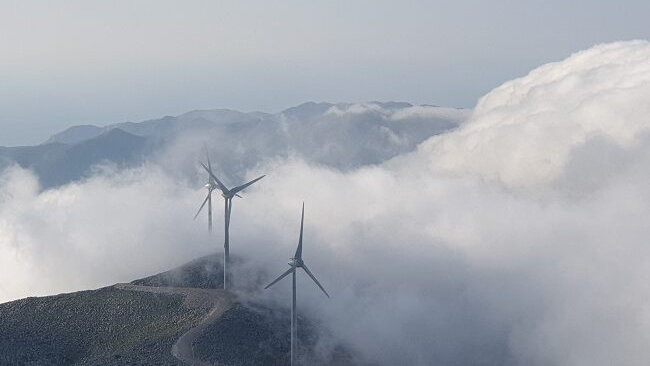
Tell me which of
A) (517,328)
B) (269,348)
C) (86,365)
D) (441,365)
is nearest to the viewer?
(86,365)

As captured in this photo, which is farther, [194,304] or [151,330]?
[194,304]

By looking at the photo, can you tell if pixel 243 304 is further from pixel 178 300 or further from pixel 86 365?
pixel 86 365

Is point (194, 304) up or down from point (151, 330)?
up

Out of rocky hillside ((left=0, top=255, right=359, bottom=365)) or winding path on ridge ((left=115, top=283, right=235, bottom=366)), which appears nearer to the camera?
winding path on ridge ((left=115, top=283, right=235, bottom=366))

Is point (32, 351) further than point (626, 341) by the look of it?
No

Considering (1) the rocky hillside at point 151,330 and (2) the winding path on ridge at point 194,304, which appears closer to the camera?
(2) the winding path on ridge at point 194,304

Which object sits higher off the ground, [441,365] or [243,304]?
[243,304]

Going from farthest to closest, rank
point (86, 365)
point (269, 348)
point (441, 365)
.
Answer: point (441, 365)
point (269, 348)
point (86, 365)

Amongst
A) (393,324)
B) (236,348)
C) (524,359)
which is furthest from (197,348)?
(524,359)
